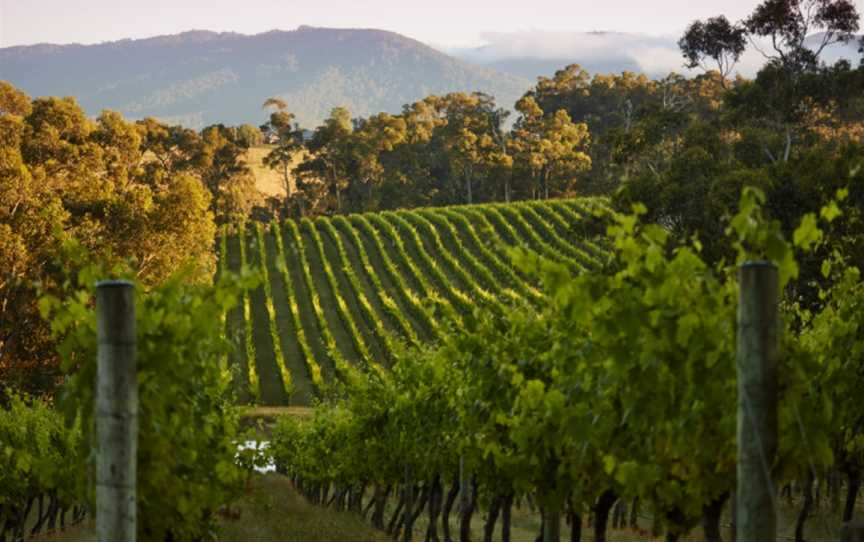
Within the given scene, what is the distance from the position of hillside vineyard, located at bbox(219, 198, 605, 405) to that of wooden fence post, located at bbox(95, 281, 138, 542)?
40080 mm

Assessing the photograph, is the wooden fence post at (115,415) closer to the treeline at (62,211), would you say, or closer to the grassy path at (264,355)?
the treeline at (62,211)

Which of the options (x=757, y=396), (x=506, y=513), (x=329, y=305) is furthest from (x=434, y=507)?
(x=329, y=305)

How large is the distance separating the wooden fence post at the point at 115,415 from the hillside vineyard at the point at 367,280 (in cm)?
4008

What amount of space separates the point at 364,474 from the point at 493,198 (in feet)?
255

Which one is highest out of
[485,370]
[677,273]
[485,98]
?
[485,98]

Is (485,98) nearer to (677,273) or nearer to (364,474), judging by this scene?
(364,474)

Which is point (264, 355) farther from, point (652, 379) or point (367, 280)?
point (652, 379)

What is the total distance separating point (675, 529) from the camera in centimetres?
861

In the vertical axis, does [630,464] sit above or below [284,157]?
below

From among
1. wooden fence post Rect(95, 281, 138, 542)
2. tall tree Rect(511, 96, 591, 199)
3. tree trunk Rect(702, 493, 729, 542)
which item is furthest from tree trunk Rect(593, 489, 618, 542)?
tall tree Rect(511, 96, 591, 199)

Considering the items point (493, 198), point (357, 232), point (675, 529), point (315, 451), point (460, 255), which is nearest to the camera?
point (675, 529)

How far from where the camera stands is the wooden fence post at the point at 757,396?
5.30m

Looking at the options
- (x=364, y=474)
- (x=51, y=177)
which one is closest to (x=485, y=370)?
(x=364, y=474)

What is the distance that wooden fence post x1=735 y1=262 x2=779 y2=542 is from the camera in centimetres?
530
